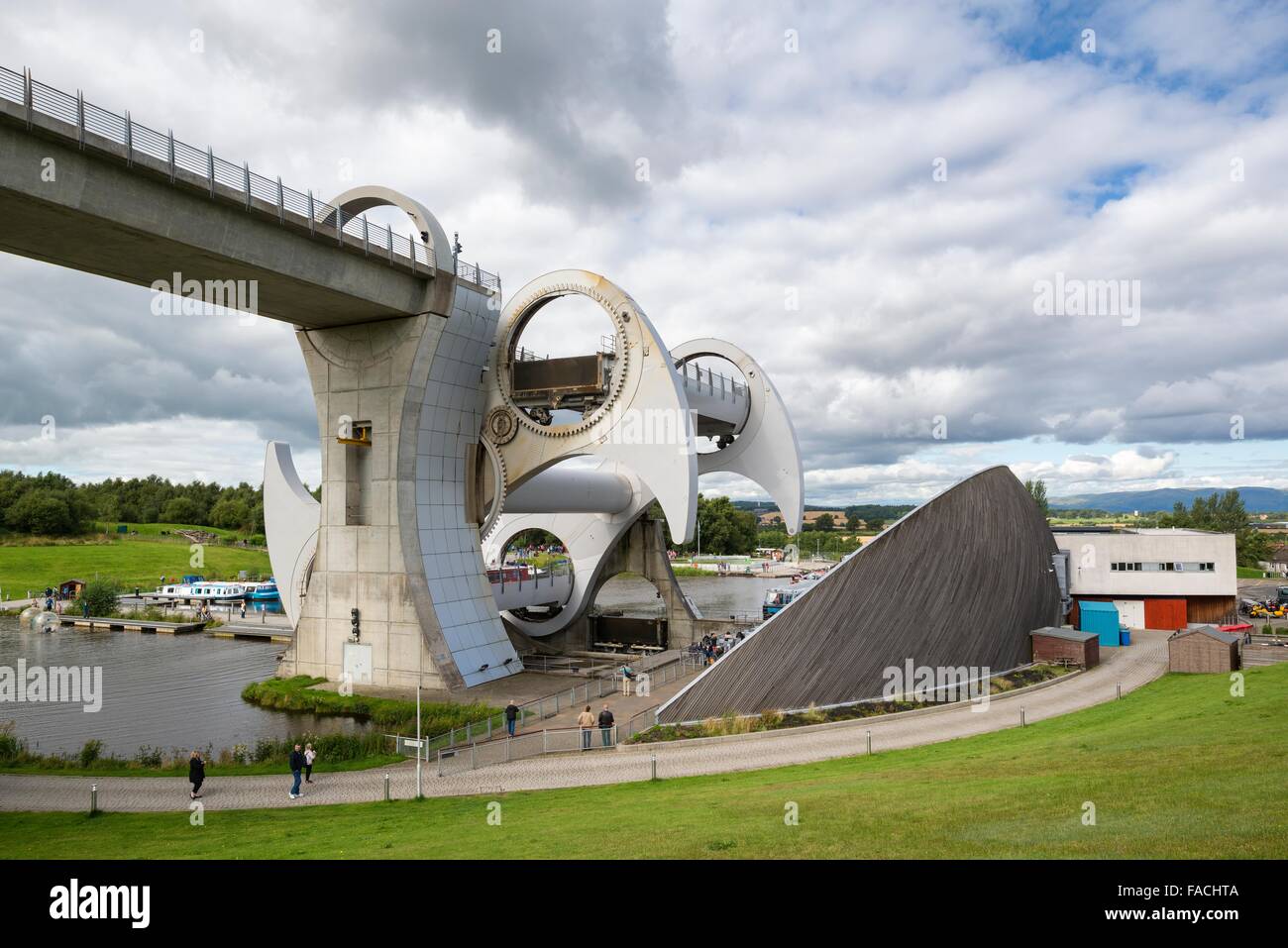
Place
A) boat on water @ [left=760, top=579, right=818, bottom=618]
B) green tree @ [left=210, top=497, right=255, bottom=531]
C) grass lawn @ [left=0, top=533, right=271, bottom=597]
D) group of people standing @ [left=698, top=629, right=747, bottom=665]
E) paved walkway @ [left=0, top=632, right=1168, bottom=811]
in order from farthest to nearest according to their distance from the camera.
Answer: green tree @ [left=210, top=497, right=255, bottom=531] → grass lawn @ [left=0, top=533, right=271, bottom=597] → boat on water @ [left=760, top=579, right=818, bottom=618] → group of people standing @ [left=698, top=629, right=747, bottom=665] → paved walkway @ [left=0, top=632, right=1168, bottom=811]

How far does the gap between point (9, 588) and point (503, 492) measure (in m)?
55.3

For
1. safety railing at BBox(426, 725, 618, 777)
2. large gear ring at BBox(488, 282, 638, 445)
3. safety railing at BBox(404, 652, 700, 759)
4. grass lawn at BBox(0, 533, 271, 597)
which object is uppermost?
large gear ring at BBox(488, 282, 638, 445)

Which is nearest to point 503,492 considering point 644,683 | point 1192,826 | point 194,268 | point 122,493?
point 644,683

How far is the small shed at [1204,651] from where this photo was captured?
87.8 feet

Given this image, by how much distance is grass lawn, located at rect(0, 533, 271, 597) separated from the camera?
6731cm

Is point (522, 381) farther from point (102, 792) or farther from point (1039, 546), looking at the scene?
point (1039, 546)

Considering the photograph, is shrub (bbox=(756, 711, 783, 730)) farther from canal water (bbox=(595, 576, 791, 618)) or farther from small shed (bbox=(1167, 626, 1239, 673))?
canal water (bbox=(595, 576, 791, 618))

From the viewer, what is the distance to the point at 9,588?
6406 cm

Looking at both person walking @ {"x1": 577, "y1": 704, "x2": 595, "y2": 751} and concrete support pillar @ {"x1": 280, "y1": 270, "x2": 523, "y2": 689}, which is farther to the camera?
concrete support pillar @ {"x1": 280, "y1": 270, "x2": 523, "y2": 689}

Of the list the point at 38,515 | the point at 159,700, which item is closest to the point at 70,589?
the point at 38,515

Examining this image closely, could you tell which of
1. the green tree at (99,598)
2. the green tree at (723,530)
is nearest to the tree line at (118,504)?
the green tree at (99,598)

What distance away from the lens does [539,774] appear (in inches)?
653

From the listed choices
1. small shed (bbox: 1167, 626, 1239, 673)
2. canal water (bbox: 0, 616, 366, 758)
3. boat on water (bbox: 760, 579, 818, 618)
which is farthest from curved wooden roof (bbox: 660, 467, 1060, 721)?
canal water (bbox: 0, 616, 366, 758)

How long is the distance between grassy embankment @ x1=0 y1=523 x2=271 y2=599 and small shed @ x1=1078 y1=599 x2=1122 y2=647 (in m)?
64.0
